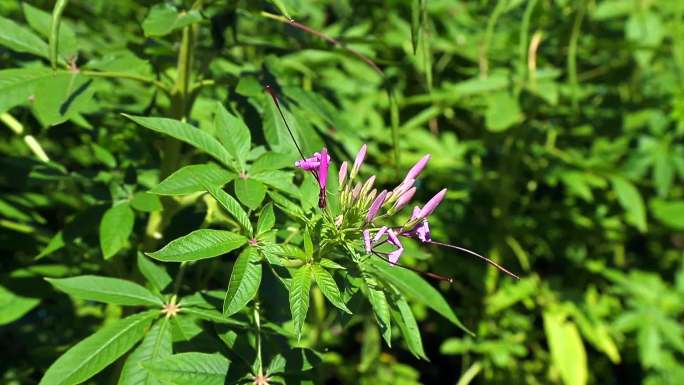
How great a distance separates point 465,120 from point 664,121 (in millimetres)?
572

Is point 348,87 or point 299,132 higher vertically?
point 299,132

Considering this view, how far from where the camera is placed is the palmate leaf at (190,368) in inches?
27.8

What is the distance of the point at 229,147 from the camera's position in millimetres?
850

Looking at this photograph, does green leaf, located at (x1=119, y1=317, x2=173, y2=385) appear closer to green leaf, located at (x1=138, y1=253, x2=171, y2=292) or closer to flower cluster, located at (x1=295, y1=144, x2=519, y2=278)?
green leaf, located at (x1=138, y1=253, x2=171, y2=292)

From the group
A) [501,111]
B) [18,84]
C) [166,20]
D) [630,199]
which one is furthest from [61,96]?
[630,199]

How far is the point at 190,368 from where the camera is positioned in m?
0.73

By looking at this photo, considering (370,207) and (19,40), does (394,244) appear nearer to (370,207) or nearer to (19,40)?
(370,207)

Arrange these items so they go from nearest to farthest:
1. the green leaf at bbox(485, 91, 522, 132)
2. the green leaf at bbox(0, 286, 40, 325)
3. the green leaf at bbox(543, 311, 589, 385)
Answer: the green leaf at bbox(0, 286, 40, 325) → the green leaf at bbox(485, 91, 522, 132) → the green leaf at bbox(543, 311, 589, 385)

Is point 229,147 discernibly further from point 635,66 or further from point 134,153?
point 635,66

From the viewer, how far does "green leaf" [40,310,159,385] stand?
759 mm

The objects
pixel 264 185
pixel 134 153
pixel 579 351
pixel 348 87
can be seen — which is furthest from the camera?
pixel 579 351

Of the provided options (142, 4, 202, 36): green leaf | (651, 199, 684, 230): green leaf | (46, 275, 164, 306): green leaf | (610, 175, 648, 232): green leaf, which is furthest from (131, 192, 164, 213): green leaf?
(651, 199, 684, 230): green leaf

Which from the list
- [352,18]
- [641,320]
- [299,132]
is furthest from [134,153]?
[641,320]

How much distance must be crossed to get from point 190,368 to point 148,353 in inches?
3.4
